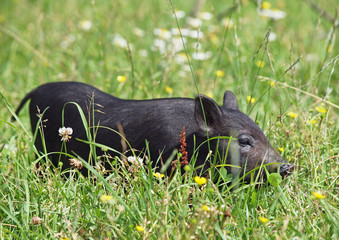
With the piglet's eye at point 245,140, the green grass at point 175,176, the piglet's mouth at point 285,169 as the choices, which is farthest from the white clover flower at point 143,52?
the piglet's mouth at point 285,169

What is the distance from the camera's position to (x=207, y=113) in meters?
3.23

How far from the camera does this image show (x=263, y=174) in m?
3.20

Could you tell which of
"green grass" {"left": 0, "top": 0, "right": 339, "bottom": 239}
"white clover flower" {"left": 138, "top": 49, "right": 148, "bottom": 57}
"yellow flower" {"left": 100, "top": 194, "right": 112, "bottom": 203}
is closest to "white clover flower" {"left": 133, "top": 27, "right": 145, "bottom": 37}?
"green grass" {"left": 0, "top": 0, "right": 339, "bottom": 239}

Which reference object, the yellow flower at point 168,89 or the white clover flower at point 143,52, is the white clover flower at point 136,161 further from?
the white clover flower at point 143,52

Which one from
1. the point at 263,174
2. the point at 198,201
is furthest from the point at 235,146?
the point at 198,201

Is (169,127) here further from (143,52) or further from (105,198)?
(143,52)

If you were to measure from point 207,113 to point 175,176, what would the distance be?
692 millimetres

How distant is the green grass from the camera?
253 cm

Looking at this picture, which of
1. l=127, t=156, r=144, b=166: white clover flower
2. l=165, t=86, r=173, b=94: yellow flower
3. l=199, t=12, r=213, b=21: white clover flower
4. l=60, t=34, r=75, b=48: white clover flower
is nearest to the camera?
l=127, t=156, r=144, b=166: white clover flower

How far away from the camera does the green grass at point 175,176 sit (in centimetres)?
253

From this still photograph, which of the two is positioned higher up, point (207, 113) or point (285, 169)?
point (207, 113)

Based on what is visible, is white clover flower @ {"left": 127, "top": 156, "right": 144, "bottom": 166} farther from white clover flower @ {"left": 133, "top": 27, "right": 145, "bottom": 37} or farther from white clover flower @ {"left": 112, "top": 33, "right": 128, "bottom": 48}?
white clover flower @ {"left": 133, "top": 27, "right": 145, "bottom": 37}

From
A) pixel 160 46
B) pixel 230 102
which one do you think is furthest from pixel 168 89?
pixel 230 102

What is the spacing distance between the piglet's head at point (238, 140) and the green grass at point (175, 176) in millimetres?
154
